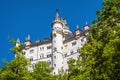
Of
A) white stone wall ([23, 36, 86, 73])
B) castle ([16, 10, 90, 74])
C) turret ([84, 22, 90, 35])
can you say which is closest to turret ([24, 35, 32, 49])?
castle ([16, 10, 90, 74])

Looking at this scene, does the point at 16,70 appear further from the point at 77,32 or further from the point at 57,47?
the point at 57,47

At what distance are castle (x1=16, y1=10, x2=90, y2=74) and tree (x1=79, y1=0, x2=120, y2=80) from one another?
75.6m

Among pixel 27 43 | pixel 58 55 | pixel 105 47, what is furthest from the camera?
pixel 27 43

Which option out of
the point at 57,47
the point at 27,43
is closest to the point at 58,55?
the point at 57,47

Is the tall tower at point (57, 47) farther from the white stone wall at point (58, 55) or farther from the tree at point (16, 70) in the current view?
the tree at point (16, 70)

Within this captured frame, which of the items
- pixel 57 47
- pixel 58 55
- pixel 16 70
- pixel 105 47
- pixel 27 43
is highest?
pixel 27 43

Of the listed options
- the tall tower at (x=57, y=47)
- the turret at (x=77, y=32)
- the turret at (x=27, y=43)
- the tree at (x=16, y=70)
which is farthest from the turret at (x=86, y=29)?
the tree at (x=16, y=70)

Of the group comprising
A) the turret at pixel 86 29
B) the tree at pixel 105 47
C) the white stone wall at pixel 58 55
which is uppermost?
the turret at pixel 86 29

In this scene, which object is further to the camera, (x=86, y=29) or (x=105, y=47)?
(x=86, y=29)

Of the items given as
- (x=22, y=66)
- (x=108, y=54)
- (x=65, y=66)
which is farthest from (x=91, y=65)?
(x=65, y=66)

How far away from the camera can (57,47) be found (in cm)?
10681

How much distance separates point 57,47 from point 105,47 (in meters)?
85.5

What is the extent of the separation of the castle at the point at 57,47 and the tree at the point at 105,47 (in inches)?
2977

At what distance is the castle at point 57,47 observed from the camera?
103 metres
